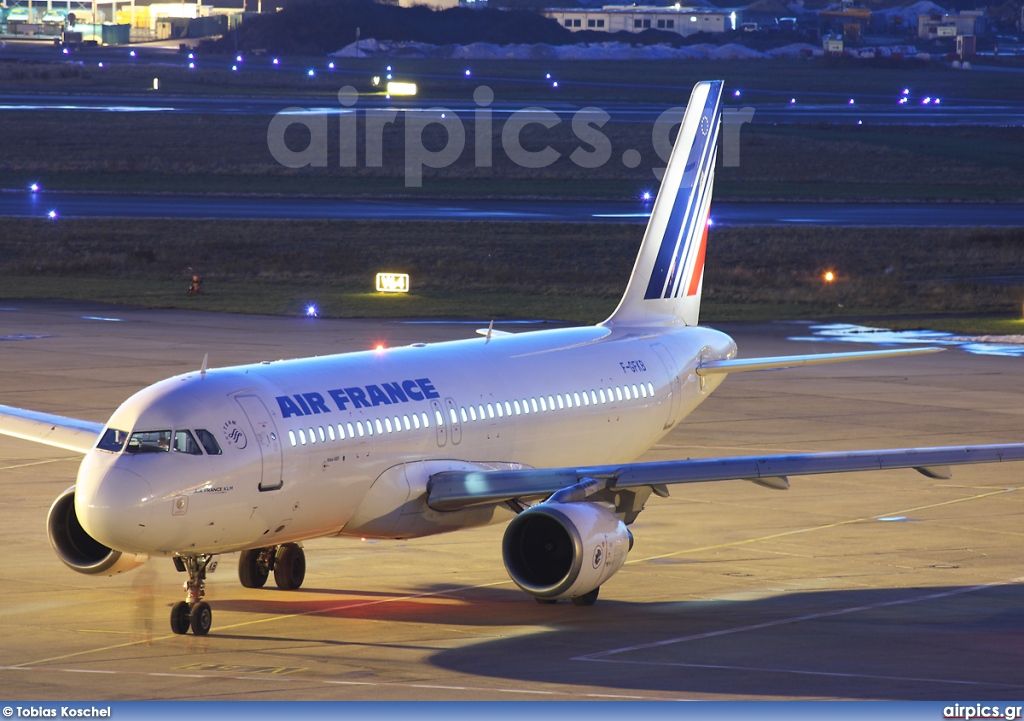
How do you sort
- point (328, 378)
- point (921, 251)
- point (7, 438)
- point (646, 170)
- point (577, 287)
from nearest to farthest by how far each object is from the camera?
point (328, 378) < point (7, 438) < point (577, 287) < point (921, 251) < point (646, 170)

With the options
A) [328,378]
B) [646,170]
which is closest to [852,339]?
[328,378]

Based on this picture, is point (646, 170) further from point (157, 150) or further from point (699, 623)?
point (699, 623)

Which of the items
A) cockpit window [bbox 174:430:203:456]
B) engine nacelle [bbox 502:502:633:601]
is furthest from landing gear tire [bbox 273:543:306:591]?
cockpit window [bbox 174:430:203:456]

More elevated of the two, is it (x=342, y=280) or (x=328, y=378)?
(x=328, y=378)

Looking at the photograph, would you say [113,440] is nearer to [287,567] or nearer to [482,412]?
[287,567]

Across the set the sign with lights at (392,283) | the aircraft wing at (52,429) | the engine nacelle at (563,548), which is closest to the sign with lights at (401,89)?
the sign with lights at (392,283)

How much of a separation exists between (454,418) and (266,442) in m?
4.72

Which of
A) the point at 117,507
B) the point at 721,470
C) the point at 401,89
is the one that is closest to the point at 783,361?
the point at 721,470

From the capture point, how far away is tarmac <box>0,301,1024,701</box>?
2108 cm

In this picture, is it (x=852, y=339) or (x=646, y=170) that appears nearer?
(x=852, y=339)

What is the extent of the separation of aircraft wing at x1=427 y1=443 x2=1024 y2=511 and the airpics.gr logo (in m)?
4.29

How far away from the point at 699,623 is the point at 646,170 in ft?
342

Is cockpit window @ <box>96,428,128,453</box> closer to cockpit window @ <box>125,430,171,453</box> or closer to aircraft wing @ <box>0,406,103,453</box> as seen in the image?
cockpit window @ <box>125,430,171,453</box>

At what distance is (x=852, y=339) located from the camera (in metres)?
59.8
